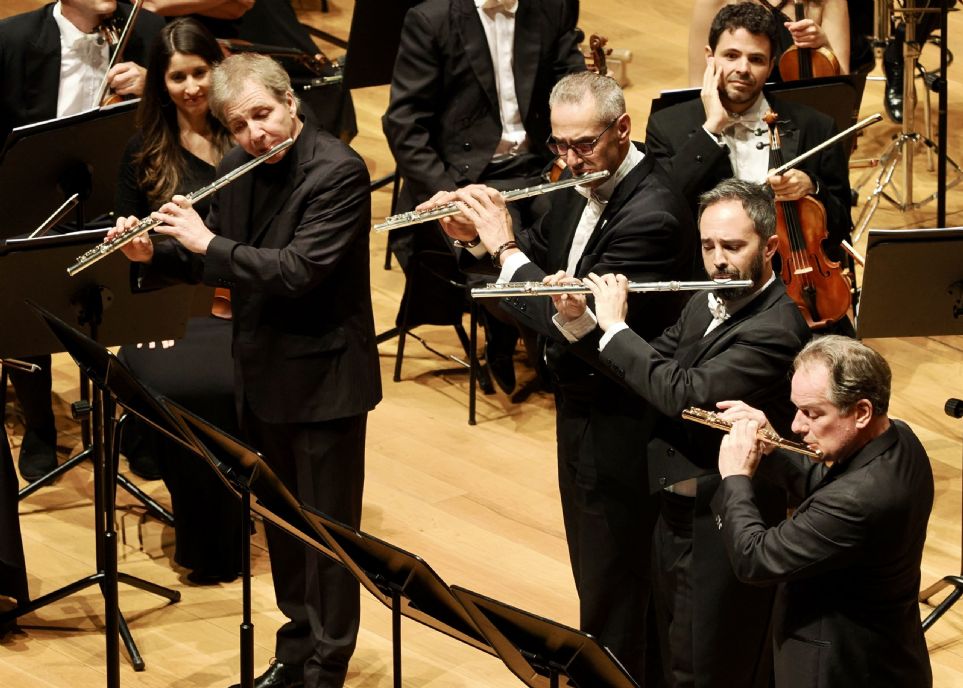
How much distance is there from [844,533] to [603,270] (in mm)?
912

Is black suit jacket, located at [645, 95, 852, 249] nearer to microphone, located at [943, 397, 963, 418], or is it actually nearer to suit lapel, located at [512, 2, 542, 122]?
microphone, located at [943, 397, 963, 418]

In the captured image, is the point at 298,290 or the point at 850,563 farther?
the point at 298,290

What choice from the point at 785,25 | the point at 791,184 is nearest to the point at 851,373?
the point at 791,184

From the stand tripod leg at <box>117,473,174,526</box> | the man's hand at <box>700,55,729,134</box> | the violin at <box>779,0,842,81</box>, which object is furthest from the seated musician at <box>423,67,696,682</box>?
the stand tripod leg at <box>117,473,174,526</box>

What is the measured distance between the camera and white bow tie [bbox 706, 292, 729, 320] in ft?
10.7

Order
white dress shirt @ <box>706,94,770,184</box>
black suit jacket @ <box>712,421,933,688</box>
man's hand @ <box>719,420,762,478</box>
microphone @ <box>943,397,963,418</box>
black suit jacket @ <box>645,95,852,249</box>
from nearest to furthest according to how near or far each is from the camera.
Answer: black suit jacket @ <box>712,421,933,688</box> → man's hand @ <box>719,420,762,478</box> → microphone @ <box>943,397,963,418</box> → black suit jacket @ <box>645,95,852,249</box> → white dress shirt @ <box>706,94,770,184</box>

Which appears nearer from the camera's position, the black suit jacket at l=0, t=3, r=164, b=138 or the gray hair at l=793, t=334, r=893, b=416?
the gray hair at l=793, t=334, r=893, b=416

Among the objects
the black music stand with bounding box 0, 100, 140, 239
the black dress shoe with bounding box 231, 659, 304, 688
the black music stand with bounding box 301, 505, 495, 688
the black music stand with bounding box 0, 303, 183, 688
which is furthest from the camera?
the black music stand with bounding box 0, 100, 140, 239

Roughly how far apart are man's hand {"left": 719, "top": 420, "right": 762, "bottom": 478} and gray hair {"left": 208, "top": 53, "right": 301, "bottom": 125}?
1.37 metres

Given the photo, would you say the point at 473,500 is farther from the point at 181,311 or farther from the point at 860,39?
the point at 860,39

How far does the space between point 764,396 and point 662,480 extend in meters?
0.30

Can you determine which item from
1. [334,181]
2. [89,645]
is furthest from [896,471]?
[89,645]

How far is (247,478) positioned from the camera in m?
2.90

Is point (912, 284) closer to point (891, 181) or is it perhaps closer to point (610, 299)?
point (610, 299)
